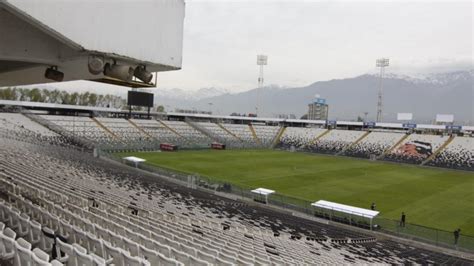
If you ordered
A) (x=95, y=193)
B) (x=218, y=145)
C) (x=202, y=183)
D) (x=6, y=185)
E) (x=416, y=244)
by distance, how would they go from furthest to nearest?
(x=218, y=145) < (x=202, y=183) < (x=416, y=244) < (x=95, y=193) < (x=6, y=185)

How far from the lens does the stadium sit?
629 cm

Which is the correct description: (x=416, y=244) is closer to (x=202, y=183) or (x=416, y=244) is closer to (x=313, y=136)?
(x=202, y=183)

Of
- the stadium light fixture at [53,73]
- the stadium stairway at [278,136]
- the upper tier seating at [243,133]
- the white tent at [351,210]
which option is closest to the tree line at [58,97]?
the upper tier seating at [243,133]

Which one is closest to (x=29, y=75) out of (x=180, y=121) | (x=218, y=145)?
(x=218, y=145)

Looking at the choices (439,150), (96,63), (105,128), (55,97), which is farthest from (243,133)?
(96,63)

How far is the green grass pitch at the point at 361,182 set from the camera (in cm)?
2641

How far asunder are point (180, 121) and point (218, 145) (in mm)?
17191

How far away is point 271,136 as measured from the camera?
7781 cm

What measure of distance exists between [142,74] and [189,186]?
839 inches

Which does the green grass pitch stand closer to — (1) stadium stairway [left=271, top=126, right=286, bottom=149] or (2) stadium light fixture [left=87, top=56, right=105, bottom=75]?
(1) stadium stairway [left=271, top=126, right=286, bottom=149]

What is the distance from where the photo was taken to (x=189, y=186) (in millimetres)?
27562

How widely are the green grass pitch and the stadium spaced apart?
22 centimetres

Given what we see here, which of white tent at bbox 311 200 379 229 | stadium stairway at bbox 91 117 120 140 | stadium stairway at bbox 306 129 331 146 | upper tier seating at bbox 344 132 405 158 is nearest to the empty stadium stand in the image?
white tent at bbox 311 200 379 229

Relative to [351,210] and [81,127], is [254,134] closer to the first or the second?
[81,127]
